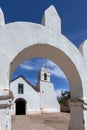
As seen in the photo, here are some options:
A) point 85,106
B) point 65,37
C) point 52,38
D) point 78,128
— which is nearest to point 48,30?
point 52,38

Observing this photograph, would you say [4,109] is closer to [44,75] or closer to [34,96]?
[34,96]

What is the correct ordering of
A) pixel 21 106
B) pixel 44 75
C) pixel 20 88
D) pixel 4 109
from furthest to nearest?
pixel 44 75, pixel 20 88, pixel 21 106, pixel 4 109

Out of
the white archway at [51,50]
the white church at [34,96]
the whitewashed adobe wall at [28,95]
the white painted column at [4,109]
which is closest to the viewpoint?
the white painted column at [4,109]

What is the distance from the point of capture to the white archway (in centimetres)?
391

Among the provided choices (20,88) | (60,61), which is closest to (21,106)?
(20,88)

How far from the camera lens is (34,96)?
1073 inches

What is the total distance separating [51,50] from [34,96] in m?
23.2

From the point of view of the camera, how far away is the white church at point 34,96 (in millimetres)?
26336

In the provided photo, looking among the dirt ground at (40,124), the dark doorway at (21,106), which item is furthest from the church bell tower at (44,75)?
the dirt ground at (40,124)

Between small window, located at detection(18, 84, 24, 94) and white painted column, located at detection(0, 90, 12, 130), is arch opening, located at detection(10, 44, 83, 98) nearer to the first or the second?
white painted column, located at detection(0, 90, 12, 130)

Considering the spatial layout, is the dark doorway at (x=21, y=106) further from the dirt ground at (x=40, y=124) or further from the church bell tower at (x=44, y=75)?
the dirt ground at (x=40, y=124)

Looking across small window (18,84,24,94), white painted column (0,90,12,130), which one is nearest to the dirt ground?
white painted column (0,90,12,130)

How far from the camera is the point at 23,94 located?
2698cm

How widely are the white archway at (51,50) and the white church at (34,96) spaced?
21.4 meters
